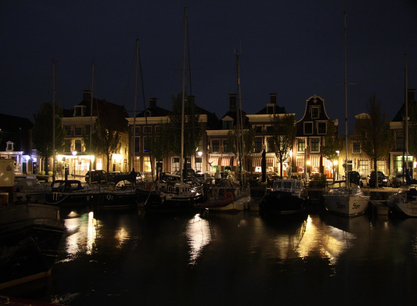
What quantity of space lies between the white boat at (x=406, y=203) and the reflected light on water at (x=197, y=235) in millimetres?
13614

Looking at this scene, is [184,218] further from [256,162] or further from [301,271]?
[256,162]

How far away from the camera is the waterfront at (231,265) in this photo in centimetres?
1207

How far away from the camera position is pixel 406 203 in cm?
2736

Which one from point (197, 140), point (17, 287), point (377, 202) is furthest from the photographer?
point (197, 140)

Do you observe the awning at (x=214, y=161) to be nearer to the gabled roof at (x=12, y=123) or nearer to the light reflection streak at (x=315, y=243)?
the light reflection streak at (x=315, y=243)

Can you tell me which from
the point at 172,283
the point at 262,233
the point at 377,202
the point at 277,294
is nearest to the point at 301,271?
the point at 277,294

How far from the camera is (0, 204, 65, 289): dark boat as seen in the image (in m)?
11.7

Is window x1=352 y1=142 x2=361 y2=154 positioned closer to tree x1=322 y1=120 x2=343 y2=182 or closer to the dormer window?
tree x1=322 y1=120 x2=343 y2=182

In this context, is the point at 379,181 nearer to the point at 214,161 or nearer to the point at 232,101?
the point at 214,161

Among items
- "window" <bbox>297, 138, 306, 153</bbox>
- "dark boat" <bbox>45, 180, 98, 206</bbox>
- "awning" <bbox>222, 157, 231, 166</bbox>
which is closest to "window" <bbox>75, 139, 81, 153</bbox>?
"awning" <bbox>222, 157, 231, 166</bbox>

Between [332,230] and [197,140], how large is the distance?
26669mm

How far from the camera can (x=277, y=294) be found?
40.1 feet

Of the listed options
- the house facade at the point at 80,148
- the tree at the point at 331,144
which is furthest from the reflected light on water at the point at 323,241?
the house facade at the point at 80,148

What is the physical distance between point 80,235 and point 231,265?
9.84m
